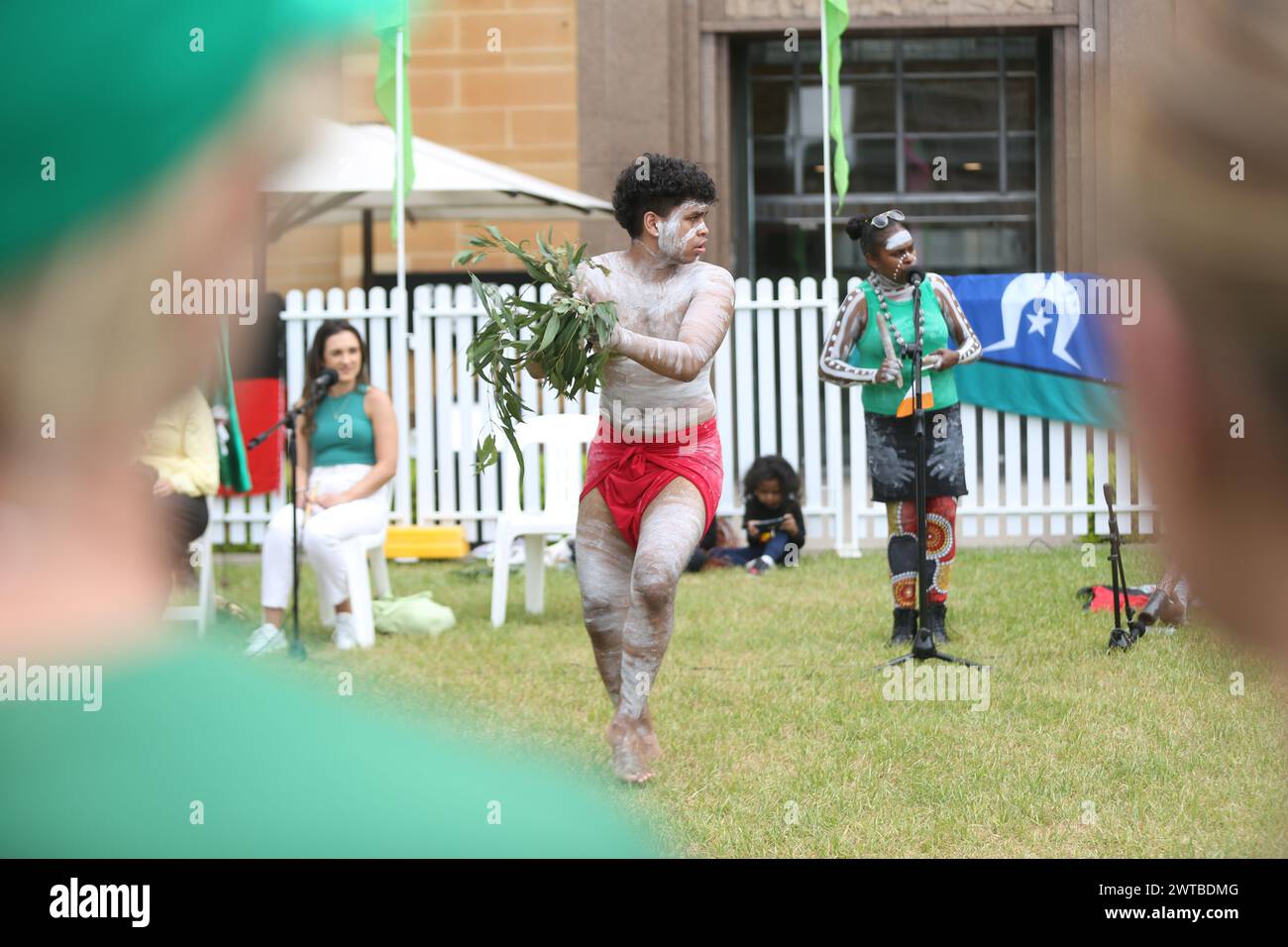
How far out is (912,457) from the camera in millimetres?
7297

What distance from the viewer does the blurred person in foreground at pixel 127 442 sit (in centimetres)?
79

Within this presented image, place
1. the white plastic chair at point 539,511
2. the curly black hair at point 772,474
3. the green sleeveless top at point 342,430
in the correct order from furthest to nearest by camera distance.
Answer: the curly black hair at point 772,474 < the white plastic chair at point 539,511 < the green sleeveless top at point 342,430

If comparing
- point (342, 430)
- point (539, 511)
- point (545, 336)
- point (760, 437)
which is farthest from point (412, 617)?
point (545, 336)

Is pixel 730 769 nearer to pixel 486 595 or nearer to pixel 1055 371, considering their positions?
pixel 486 595

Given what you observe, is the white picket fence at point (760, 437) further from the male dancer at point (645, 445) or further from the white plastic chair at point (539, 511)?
the male dancer at point (645, 445)

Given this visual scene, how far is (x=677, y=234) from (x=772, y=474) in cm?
550

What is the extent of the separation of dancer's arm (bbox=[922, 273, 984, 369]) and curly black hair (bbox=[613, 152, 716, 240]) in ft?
7.40

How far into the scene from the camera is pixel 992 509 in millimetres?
11297

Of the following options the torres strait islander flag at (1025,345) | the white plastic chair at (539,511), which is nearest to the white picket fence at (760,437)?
the torres strait islander flag at (1025,345)

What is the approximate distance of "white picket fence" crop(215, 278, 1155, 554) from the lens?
1121cm

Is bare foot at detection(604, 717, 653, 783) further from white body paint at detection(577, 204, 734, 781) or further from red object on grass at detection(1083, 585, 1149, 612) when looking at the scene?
red object on grass at detection(1083, 585, 1149, 612)

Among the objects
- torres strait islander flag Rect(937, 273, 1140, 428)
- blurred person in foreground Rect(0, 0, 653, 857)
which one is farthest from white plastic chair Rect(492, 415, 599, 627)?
blurred person in foreground Rect(0, 0, 653, 857)

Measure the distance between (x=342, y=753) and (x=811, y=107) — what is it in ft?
45.6

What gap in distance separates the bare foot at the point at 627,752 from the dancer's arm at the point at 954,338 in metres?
2.81
